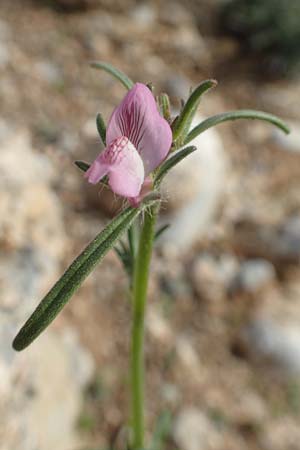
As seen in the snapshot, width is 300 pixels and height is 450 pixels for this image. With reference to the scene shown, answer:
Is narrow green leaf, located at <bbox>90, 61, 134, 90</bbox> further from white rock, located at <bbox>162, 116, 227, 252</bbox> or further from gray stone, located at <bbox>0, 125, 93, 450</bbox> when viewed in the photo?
white rock, located at <bbox>162, 116, 227, 252</bbox>

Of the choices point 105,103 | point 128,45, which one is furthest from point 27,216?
point 128,45

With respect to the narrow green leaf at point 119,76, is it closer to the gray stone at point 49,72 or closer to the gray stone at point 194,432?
the gray stone at point 194,432

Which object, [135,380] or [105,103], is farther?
[105,103]

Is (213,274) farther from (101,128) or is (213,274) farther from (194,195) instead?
(101,128)

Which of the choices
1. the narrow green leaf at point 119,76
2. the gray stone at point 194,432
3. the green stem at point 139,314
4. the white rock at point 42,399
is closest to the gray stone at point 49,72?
the white rock at point 42,399

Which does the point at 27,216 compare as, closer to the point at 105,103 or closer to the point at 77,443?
the point at 77,443

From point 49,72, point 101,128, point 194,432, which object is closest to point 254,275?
Result: point 194,432
